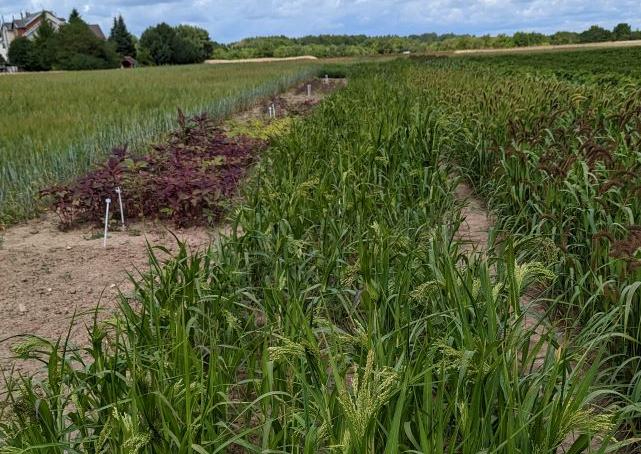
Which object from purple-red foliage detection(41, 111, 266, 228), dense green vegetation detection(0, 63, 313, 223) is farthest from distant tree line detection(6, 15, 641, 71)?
purple-red foliage detection(41, 111, 266, 228)

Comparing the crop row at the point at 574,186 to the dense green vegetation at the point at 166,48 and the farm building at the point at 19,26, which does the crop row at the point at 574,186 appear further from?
the farm building at the point at 19,26

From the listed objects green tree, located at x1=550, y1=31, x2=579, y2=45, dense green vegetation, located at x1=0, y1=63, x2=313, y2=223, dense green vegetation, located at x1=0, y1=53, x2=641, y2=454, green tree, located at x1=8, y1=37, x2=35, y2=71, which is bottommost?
dense green vegetation, located at x1=0, y1=53, x2=641, y2=454

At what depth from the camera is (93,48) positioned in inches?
2269

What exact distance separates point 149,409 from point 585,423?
1152 millimetres

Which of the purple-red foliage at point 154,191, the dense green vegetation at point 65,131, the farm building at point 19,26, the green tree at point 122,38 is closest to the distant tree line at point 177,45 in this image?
the green tree at point 122,38

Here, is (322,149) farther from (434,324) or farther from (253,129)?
(253,129)

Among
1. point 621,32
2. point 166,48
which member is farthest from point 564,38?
point 166,48

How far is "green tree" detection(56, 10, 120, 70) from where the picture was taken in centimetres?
5422

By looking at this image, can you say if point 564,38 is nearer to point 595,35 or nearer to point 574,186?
point 595,35

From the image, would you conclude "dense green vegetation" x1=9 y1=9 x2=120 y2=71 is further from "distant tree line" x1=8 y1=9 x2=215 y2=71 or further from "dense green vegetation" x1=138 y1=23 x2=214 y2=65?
"dense green vegetation" x1=138 y1=23 x2=214 y2=65

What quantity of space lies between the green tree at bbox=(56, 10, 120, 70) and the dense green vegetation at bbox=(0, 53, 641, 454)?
55714 mm

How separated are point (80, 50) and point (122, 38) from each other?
60.3 feet

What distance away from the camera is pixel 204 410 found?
1.58 metres

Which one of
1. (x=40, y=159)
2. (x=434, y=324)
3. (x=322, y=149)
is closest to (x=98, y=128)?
(x=40, y=159)
